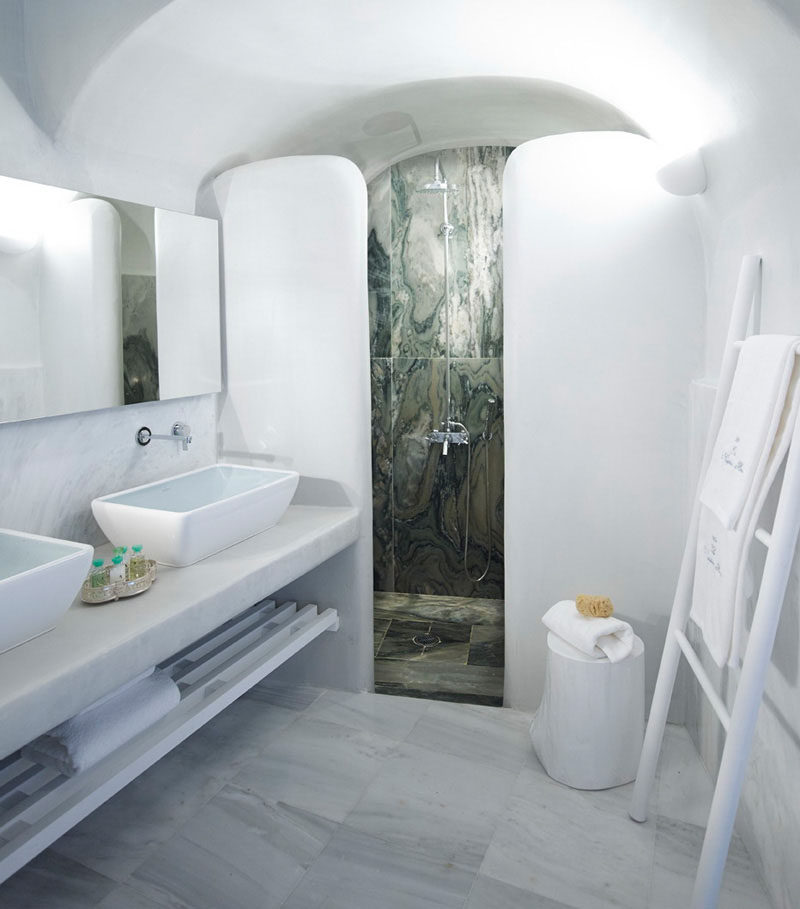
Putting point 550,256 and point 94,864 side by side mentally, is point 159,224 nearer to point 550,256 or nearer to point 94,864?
point 550,256

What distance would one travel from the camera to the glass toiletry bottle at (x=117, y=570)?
1.99 m

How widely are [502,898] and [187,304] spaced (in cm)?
217

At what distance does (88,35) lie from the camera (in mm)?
2098

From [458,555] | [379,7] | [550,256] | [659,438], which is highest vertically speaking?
[379,7]

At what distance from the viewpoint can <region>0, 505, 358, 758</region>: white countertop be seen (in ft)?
4.98

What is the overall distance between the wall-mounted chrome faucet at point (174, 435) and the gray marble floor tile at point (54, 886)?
131 cm

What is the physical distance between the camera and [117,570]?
1999 millimetres

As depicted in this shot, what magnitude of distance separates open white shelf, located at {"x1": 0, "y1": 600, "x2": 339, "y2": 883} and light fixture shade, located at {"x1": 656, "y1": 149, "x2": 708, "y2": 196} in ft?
6.33

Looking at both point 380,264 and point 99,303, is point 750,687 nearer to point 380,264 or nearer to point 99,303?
point 99,303

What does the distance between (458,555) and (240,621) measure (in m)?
1.57

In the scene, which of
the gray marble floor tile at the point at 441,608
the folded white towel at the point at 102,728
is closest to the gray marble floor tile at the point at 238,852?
the folded white towel at the point at 102,728

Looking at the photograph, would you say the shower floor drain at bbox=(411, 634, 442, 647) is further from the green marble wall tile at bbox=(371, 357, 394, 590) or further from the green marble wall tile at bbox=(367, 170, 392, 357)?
the green marble wall tile at bbox=(367, 170, 392, 357)

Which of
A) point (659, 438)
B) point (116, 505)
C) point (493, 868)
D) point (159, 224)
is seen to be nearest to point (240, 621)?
point (116, 505)

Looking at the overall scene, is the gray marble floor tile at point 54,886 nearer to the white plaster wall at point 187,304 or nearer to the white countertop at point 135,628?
the white countertop at point 135,628
